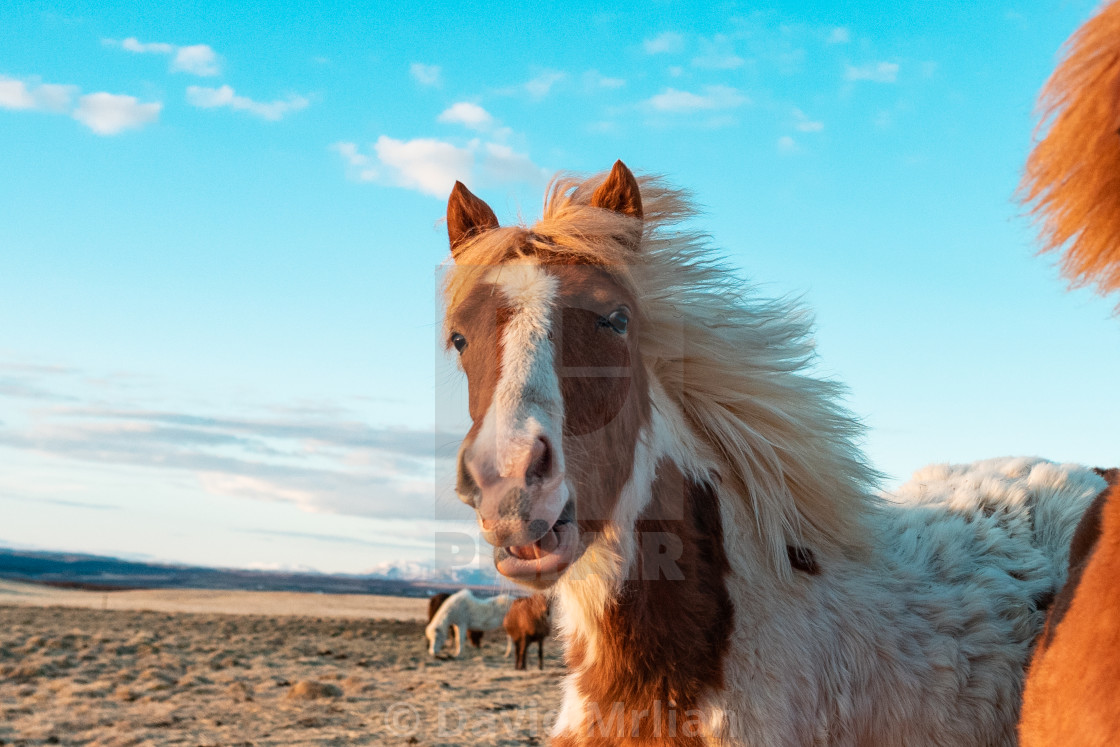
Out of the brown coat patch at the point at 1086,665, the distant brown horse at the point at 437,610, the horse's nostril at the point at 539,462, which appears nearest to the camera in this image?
the brown coat patch at the point at 1086,665

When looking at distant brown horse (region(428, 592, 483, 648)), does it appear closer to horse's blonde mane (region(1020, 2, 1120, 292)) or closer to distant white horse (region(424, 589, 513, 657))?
distant white horse (region(424, 589, 513, 657))

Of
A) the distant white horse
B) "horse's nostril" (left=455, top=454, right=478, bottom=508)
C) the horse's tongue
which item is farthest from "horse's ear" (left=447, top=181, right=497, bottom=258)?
the distant white horse

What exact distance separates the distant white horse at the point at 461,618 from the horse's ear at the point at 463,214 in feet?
37.7

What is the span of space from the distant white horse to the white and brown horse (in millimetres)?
11377

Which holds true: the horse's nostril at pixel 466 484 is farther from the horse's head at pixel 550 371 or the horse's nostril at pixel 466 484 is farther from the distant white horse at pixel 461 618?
the distant white horse at pixel 461 618

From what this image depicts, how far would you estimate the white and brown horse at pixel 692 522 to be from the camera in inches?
92.4

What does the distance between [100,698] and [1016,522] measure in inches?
320

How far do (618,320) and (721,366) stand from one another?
2.06 feet

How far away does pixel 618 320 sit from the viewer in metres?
2.56

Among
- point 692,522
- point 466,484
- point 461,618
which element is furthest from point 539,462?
point 461,618

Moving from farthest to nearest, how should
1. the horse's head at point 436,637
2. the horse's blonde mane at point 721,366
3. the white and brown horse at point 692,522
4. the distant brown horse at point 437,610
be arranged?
the distant brown horse at point 437,610 → the horse's head at point 436,637 → the horse's blonde mane at point 721,366 → the white and brown horse at point 692,522

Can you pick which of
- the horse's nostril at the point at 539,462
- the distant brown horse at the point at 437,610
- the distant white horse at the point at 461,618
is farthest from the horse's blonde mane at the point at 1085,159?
the distant brown horse at the point at 437,610

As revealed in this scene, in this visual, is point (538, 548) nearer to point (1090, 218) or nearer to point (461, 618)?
point (1090, 218)

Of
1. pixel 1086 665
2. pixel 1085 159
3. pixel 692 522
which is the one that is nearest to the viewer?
pixel 1085 159
